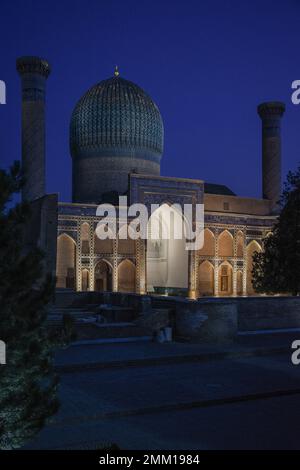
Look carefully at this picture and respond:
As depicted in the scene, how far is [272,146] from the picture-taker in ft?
114

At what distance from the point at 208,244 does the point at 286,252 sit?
43.9ft

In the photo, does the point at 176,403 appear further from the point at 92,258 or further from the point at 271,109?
the point at 271,109

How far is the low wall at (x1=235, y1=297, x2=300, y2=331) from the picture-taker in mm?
12922

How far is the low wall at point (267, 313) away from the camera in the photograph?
12922 millimetres

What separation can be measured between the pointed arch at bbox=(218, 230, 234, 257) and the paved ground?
21081mm

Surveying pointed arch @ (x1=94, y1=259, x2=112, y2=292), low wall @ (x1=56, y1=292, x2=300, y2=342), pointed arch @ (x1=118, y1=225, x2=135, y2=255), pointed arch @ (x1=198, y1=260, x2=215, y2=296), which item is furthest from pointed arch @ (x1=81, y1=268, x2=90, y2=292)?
low wall @ (x1=56, y1=292, x2=300, y2=342)

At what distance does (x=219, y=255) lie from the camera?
30.6 metres

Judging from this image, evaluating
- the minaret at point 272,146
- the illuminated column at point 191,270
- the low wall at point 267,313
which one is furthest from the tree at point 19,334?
the minaret at point 272,146

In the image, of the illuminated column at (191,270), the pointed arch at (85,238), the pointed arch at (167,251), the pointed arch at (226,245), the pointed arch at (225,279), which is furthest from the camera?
the pointed arch at (226,245)

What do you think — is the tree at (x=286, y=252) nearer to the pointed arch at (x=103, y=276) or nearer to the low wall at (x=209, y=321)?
the low wall at (x=209, y=321)

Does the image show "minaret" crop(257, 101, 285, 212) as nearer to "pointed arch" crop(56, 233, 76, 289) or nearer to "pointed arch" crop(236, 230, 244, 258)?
"pointed arch" crop(236, 230, 244, 258)

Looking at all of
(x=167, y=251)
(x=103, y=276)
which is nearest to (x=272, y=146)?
(x=167, y=251)

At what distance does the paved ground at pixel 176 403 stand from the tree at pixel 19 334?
1.32 meters
